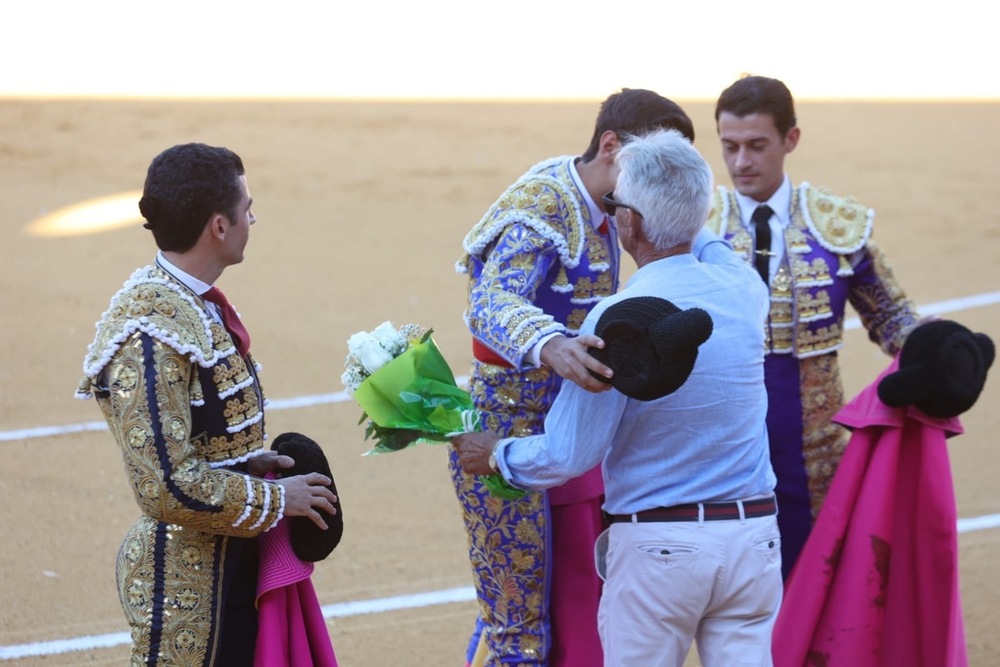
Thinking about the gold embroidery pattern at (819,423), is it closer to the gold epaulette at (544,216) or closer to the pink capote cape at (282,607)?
the gold epaulette at (544,216)

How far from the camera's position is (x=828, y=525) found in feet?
13.1

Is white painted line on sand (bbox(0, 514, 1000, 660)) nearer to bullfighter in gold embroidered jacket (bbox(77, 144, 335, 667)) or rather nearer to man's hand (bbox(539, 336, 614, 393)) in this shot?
bullfighter in gold embroidered jacket (bbox(77, 144, 335, 667))

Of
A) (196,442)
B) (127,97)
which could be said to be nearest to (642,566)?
(196,442)

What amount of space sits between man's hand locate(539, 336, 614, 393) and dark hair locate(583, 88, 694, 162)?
0.75 m

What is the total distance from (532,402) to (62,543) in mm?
2725

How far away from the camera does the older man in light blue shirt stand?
3.02 meters

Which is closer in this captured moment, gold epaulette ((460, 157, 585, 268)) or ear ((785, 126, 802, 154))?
gold epaulette ((460, 157, 585, 268))

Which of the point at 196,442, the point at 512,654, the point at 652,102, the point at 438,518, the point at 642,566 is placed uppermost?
the point at 652,102

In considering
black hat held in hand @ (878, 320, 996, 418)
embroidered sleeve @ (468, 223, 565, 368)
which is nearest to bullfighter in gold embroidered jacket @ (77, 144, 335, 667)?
embroidered sleeve @ (468, 223, 565, 368)

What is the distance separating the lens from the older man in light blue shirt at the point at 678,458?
3016 mm

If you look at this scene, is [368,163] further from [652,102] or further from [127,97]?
[652,102]

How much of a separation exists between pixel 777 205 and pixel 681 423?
4.95 ft

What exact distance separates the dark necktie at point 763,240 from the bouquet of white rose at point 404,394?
1.27 m

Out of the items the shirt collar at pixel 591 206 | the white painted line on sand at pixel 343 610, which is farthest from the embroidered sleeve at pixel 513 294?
the white painted line on sand at pixel 343 610
